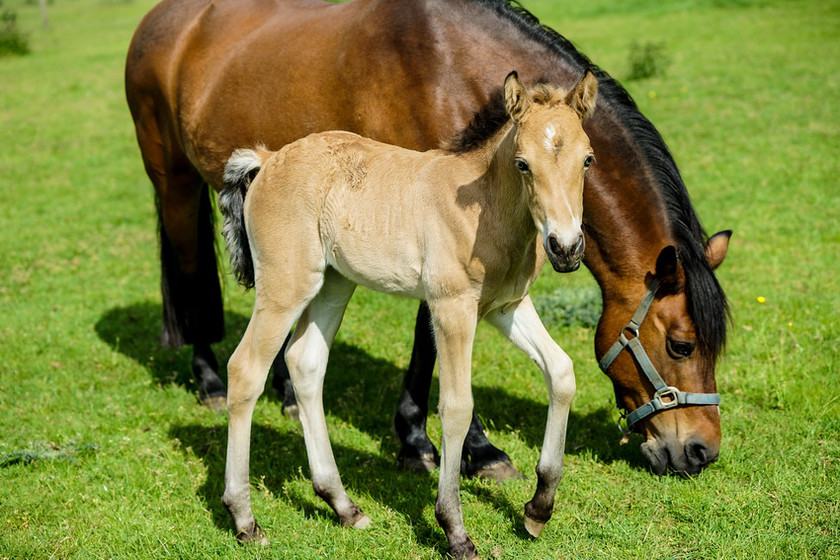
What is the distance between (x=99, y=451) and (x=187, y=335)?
1513mm

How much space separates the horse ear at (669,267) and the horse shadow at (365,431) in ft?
3.55

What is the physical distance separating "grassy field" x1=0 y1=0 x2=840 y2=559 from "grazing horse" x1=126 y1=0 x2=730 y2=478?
1.09ft

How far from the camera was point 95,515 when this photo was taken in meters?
3.98

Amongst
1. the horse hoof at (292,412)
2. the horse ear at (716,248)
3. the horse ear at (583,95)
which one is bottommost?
the horse hoof at (292,412)

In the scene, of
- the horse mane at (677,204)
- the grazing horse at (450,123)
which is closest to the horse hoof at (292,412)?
the grazing horse at (450,123)

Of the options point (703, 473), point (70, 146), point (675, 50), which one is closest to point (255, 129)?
point (703, 473)

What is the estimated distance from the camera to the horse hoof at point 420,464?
14.6 ft

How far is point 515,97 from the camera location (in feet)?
9.44

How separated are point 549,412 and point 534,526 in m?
0.53

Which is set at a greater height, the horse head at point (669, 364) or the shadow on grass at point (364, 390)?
the horse head at point (669, 364)

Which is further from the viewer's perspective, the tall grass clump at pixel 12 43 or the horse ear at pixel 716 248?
the tall grass clump at pixel 12 43

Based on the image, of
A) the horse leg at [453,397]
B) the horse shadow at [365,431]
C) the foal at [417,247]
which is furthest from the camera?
the horse shadow at [365,431]

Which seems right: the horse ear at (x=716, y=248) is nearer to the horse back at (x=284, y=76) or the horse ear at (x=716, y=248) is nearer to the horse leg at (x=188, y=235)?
the horse back at (x=284, y=76)

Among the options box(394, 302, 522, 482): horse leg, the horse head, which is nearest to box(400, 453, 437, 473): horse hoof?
box(394, 302, 522, 482): horse leg
